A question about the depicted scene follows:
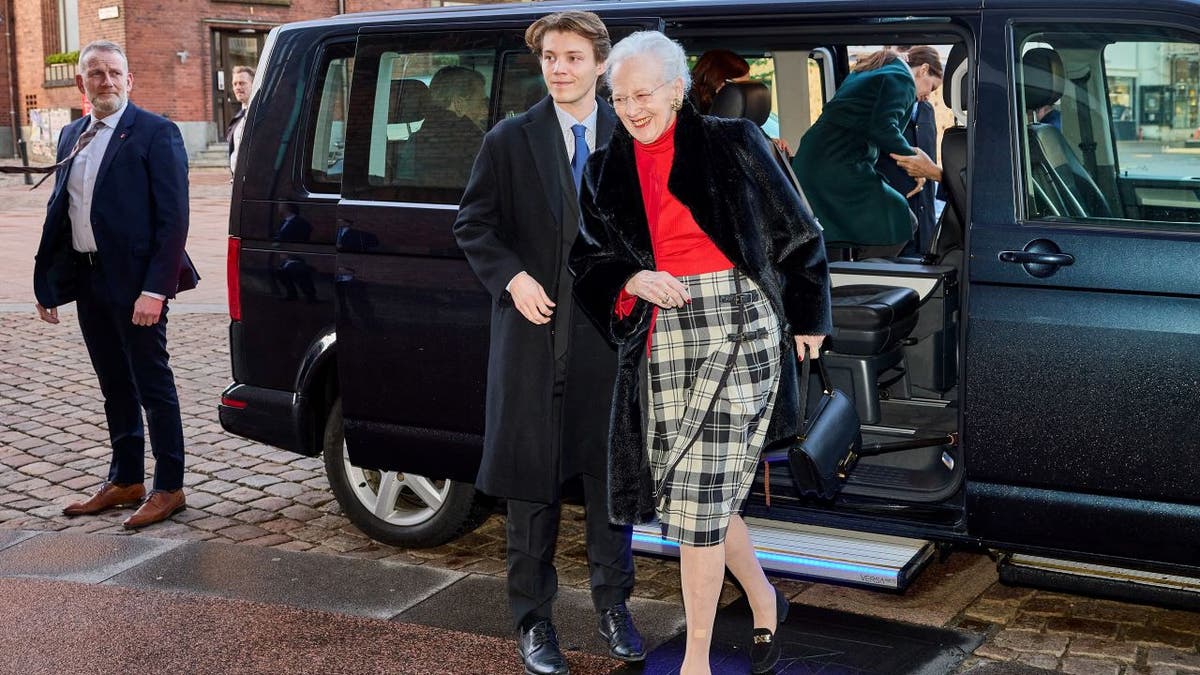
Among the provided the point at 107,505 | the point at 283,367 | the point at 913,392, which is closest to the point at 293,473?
the point at 107,505

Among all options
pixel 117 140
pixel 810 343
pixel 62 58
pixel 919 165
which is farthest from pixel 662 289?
pixel 62 58

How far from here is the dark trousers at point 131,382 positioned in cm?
586

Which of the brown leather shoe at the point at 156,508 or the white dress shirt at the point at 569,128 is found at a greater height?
the white dress shirt at the point at 569,128

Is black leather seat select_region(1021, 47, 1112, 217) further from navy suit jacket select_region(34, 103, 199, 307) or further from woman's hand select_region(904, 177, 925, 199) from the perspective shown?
navy suit jacket select_region(34, 103, 199, 307)

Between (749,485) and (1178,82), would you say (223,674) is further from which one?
(1178,82)

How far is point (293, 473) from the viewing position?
6.75m

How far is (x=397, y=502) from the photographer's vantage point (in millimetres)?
5469

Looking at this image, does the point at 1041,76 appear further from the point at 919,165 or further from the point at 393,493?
the point at 393,493

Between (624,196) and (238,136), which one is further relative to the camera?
(238,136)

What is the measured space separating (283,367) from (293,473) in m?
1.53

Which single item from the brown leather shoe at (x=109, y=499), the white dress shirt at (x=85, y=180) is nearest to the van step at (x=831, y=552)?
the brown leather shoe at (x=109, y=499)

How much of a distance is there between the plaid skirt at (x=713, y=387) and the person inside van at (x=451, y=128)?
53.8 inches

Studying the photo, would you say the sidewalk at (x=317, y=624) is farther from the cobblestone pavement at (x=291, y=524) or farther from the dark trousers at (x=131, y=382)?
the dark trousers at (x=131, y=382)

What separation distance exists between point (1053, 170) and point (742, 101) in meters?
1.59
